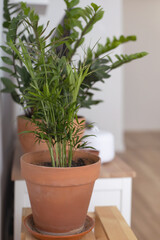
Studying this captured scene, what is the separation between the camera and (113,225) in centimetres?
84

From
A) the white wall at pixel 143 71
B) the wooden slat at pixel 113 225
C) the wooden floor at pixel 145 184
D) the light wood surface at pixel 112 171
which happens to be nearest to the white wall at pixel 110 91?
the wooden floor at pixel 145 184

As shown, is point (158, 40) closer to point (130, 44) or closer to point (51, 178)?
point (130, 44)

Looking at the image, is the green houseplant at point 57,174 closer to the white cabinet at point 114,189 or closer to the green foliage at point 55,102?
the green foliage at point 55,102

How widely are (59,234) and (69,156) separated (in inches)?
7.0

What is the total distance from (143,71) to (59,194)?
220 inches

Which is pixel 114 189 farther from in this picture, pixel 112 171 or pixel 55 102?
pixel 55 102

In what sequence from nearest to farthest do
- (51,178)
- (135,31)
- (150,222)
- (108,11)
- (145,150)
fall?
(51,178)
(150,222)
(108,11)
(145,150)
(135,31)

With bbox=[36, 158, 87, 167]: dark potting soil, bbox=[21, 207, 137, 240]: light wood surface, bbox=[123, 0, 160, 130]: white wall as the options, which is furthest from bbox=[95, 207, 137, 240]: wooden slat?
bbox=[123, 0, 160, 130]: white wall

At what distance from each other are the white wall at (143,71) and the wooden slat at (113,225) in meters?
5.24

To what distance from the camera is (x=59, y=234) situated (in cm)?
74

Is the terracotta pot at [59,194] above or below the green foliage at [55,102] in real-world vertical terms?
below

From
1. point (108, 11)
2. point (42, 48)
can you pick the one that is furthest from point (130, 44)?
point (42, 48)

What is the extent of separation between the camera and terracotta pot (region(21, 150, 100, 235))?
694 millimetres

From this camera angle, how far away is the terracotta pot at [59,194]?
0.69 metres
